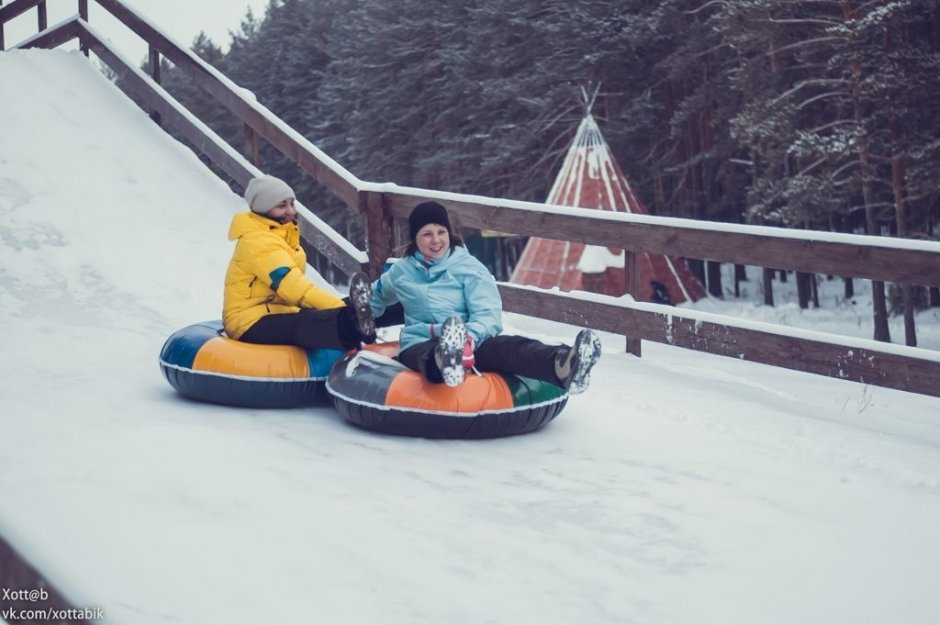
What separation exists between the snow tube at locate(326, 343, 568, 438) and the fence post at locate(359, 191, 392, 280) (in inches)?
120

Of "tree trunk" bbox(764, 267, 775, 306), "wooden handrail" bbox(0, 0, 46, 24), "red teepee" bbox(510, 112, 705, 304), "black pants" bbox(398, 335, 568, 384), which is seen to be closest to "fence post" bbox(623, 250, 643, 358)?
"black pants" bbox(398, 335, 568, 384)

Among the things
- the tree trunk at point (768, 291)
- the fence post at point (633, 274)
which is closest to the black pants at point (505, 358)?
the fence post at point (633, 274)

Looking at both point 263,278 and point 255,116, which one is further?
point 255,116

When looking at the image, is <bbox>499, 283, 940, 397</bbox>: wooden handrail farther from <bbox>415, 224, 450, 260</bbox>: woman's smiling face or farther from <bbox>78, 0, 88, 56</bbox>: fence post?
<bbox>78, 0, 88, 56</bbox>: fence post

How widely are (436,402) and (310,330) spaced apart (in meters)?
0.85

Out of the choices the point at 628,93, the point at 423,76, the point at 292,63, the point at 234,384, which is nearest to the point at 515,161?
the point at 628,93

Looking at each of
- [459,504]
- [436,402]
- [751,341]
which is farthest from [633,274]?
[459,504]

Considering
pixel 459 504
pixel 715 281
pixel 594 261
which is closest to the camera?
pixel 459 504

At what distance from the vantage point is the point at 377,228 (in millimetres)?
7914

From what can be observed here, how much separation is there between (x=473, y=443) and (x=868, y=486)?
1676mm

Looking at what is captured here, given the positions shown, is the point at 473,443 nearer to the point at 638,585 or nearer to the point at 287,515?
the point at 287,515

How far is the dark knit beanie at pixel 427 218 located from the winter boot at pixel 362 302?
1.32 feet

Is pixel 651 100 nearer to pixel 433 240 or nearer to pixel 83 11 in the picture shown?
pixel 83 11

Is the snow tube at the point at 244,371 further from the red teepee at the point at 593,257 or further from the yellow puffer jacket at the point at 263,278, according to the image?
the red teepee at the point at 593,257
